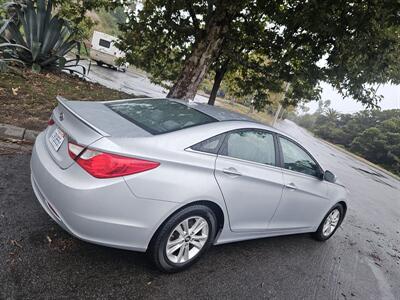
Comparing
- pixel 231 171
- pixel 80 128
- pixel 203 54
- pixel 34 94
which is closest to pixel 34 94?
pixel 34 94

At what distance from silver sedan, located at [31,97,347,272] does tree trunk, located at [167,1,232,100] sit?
177 inches

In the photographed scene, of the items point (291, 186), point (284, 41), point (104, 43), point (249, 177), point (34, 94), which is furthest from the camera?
point (104, 43)

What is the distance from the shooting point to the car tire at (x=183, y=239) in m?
2.57

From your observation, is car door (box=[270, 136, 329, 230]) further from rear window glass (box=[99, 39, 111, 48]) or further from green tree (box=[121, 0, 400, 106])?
rear window glass (box=[99, 39, 111, 48])

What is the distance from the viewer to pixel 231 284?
113 inches

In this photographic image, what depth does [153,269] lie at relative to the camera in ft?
9.12

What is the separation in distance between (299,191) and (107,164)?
235 cm

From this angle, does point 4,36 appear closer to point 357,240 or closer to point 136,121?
point 136,121

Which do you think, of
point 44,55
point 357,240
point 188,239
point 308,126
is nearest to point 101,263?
point 188,239

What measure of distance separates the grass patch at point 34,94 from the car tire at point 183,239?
11.8 ft

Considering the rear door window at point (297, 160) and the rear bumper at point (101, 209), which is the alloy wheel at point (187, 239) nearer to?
the rear bumper at point (101, 209)

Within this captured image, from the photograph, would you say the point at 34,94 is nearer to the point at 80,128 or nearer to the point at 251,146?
the point at 80,128

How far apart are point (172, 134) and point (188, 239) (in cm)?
97

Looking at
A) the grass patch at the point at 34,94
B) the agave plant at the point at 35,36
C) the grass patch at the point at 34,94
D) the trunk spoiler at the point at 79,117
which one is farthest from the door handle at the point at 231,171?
the agave plant at the point at 35,36
